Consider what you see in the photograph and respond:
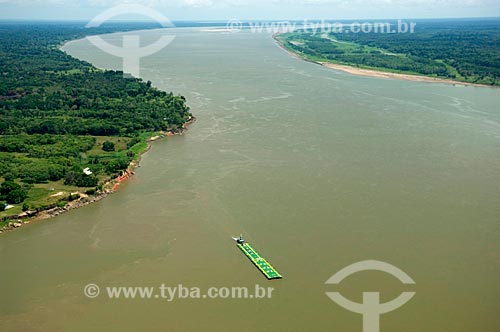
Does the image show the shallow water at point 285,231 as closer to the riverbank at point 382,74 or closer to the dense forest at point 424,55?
the riverbank at point 382,74

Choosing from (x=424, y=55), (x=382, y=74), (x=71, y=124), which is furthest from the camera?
(x=424, y=55)

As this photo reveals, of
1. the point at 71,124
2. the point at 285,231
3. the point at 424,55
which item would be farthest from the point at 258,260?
the point at 424,55

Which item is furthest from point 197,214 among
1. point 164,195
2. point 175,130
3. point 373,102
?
point 373,102

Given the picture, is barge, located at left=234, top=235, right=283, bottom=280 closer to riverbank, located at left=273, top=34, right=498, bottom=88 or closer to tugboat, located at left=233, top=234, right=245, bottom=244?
tugboat, located at left=233, top=234, right=245, bottom=244

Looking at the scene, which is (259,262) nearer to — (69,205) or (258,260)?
(258,260)

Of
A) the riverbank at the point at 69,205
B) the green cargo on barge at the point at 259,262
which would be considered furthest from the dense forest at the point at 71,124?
the green cargo on barge at the point at 259,262

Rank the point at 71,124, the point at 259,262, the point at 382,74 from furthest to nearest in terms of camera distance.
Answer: the point at 382,74 → the point at 71,124 → the point at 259,262
